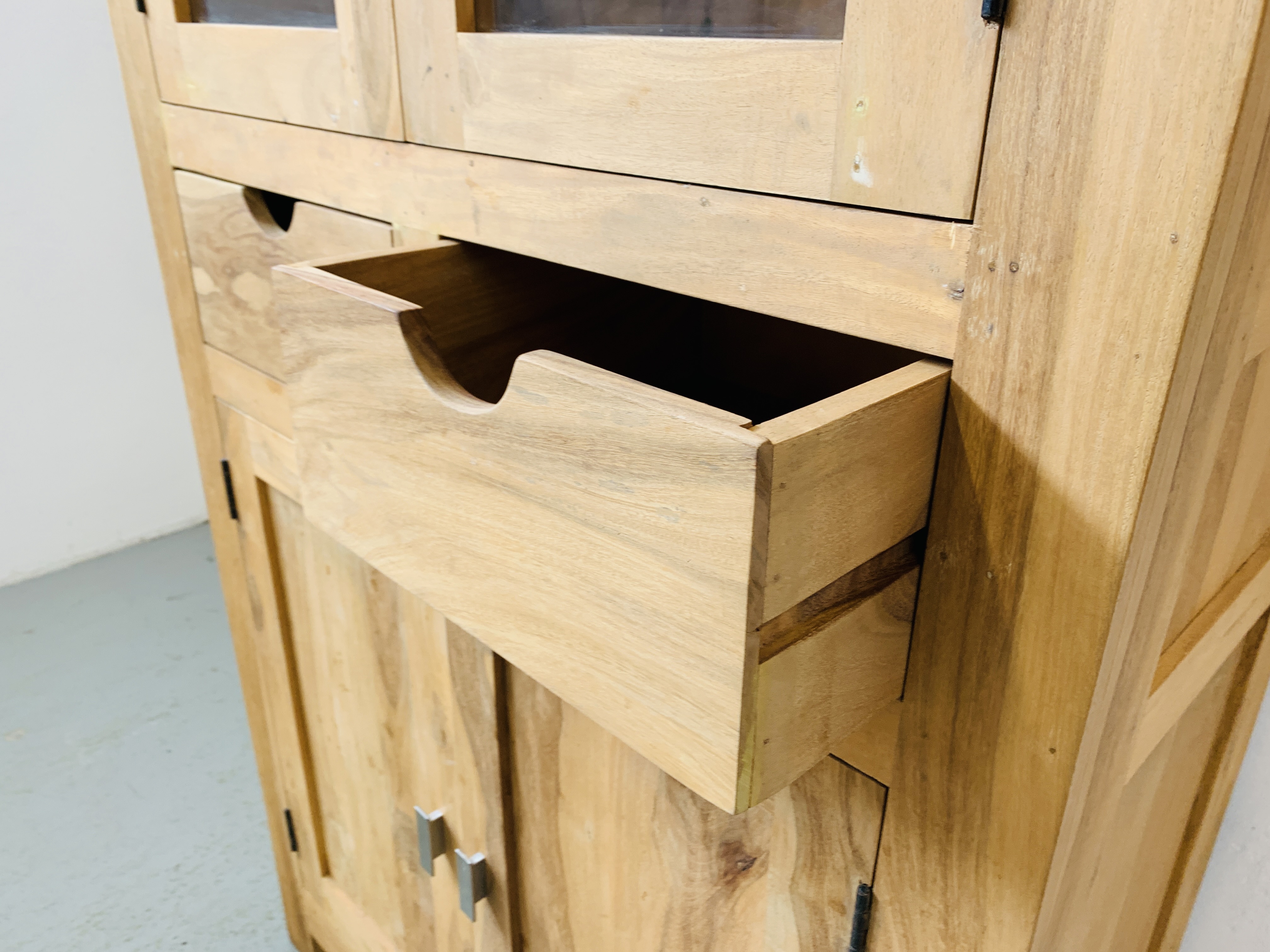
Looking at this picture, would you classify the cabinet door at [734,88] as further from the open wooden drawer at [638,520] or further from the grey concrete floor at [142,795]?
the grey concrete floor at [142,795]

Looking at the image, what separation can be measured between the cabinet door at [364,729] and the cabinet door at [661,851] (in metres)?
0.03

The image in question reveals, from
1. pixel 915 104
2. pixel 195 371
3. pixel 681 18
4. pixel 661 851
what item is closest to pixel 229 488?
pixel 195 371

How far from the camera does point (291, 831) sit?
1.15 metres

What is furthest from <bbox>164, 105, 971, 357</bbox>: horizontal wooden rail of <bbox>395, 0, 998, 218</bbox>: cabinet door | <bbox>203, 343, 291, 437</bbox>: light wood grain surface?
<bbox>203, 343, 291, 437</bbox>: light wood grain surface

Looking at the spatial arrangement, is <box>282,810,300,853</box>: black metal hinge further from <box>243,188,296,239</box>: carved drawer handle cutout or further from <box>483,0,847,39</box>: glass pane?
<box>483,0,847,39</box>: glass pane

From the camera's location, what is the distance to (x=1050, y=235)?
37 cm

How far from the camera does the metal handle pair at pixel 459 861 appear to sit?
2.57ft

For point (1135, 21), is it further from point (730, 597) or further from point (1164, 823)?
point (1164, 823)

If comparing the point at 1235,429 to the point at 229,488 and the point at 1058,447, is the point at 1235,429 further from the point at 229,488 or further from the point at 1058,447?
the point at 229,488

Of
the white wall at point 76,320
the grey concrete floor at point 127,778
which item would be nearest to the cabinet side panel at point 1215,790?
the grey concrete floor at point 127,778

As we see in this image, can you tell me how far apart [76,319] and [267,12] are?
1.75 m

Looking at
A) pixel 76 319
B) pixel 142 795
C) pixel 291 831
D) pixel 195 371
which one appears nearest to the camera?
pixel 195 371

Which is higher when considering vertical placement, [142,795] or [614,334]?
[614,334]

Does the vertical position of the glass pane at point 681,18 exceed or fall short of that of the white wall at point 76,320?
it exceeds it
